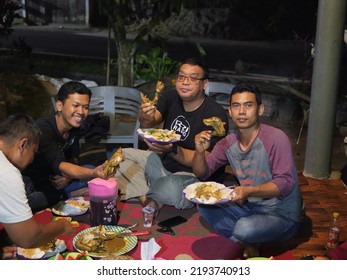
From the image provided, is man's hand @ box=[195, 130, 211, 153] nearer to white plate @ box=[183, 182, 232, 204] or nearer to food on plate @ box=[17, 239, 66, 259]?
white plate @ box=[183, 182, 232, 204]

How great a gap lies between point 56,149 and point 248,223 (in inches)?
61.7

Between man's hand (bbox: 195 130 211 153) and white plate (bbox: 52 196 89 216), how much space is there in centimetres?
106

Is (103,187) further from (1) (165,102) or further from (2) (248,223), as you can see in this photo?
(1) (165,102)

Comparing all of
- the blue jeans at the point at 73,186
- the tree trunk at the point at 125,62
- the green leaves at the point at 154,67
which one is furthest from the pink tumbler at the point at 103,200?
the green leaves at the point at 154,67

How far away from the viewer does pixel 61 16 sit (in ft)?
61.6

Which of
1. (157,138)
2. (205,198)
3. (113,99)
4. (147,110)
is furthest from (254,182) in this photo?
(113,99)

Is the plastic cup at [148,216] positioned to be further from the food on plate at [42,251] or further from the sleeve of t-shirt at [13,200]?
the sleeve of t-shirt at [13,200]

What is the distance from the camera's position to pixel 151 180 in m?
4.26

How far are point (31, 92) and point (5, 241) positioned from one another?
210 inches

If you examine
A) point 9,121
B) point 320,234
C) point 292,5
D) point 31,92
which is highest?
point 292,5

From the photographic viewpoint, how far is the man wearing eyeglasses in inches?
157

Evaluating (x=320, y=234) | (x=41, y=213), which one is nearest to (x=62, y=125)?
(x=41, y=213)

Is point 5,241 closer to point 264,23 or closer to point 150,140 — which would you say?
point 150,140

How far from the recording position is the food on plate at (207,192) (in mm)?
3355
